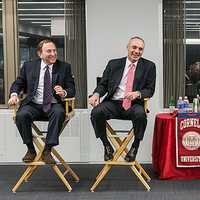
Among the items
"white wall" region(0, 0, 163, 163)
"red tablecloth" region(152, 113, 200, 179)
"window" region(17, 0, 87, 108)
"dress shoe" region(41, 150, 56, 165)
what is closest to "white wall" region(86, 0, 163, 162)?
"white wall" region(0, 0, 163, 163)

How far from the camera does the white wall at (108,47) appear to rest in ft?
17.3

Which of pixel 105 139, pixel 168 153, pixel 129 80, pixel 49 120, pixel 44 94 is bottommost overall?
pixel 168 153

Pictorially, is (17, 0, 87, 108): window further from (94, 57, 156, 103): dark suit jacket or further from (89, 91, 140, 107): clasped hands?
(89, 91, 140, 107): clasped hands

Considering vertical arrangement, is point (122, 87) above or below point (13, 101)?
above

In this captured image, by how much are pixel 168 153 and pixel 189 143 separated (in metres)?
0.23

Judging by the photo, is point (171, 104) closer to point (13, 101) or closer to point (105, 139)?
point (105, 139)

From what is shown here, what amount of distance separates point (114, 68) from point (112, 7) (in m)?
1.07

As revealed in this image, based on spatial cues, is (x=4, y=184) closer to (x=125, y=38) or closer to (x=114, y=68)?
(x=114, y=68)

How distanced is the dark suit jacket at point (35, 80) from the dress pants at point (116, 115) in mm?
331

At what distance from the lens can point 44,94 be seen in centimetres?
440

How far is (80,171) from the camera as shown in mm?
5102

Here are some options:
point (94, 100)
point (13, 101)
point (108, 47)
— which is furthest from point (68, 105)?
point (108, 47)

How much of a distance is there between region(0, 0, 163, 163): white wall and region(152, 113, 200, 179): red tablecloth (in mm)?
652

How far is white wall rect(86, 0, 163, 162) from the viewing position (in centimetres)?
528
